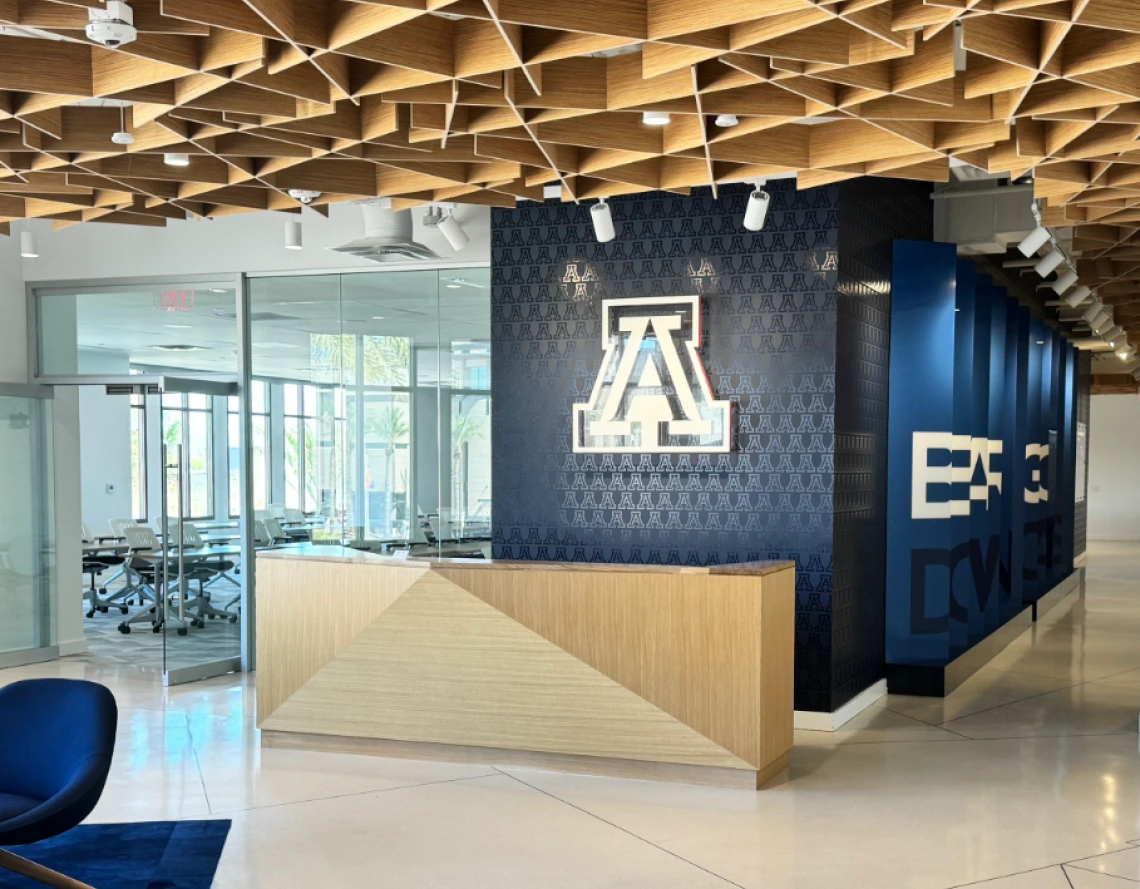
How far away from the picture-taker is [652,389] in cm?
777

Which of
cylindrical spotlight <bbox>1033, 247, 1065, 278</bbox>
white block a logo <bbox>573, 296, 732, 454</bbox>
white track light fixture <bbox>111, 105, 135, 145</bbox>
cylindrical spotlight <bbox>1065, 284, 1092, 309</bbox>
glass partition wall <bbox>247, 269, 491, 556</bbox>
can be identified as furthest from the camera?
cylindrical spotlight <bbox>1065, 284, 1092, 309</bbox>

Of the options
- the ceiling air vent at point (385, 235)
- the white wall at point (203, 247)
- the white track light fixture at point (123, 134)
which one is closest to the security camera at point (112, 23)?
the white track light fixture at point (123, 134)

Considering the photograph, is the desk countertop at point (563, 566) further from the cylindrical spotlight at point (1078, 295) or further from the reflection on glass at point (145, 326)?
the cylindrical spotlight at point (1078, 295)

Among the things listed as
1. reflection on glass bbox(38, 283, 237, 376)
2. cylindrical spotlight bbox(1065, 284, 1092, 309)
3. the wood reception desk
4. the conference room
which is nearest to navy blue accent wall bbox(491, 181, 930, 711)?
the conference room

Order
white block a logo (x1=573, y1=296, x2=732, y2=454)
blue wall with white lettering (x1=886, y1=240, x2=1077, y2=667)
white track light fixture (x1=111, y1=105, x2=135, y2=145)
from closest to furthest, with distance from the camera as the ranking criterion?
white track light fixture (x1=111, y1=105, x2=135, y2=145)
white block a logo (x1=573, y1=296, x2=732, y2=454)
blue wall with white lettering (x1=886, y1=240, x2=1077, y2=667)

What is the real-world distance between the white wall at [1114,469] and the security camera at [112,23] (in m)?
25.9

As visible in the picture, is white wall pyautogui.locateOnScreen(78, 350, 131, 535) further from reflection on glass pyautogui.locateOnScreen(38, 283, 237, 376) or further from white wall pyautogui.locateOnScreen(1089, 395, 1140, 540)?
white wall pyautogui.locateOnScreen(1089, 395, 1140, 540)

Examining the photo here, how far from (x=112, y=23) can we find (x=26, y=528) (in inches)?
278

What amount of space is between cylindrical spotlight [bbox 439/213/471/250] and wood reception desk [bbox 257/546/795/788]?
7.95 ft

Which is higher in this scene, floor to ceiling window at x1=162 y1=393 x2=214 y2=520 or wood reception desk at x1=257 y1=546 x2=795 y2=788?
floor to ceiling window at x1=162 y1=393 x2=214 y2=520

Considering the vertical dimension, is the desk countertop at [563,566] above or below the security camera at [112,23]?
below

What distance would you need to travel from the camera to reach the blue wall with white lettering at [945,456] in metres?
8.45

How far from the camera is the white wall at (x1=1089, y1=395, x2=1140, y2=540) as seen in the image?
1041 inches

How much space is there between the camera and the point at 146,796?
6.01 metres
